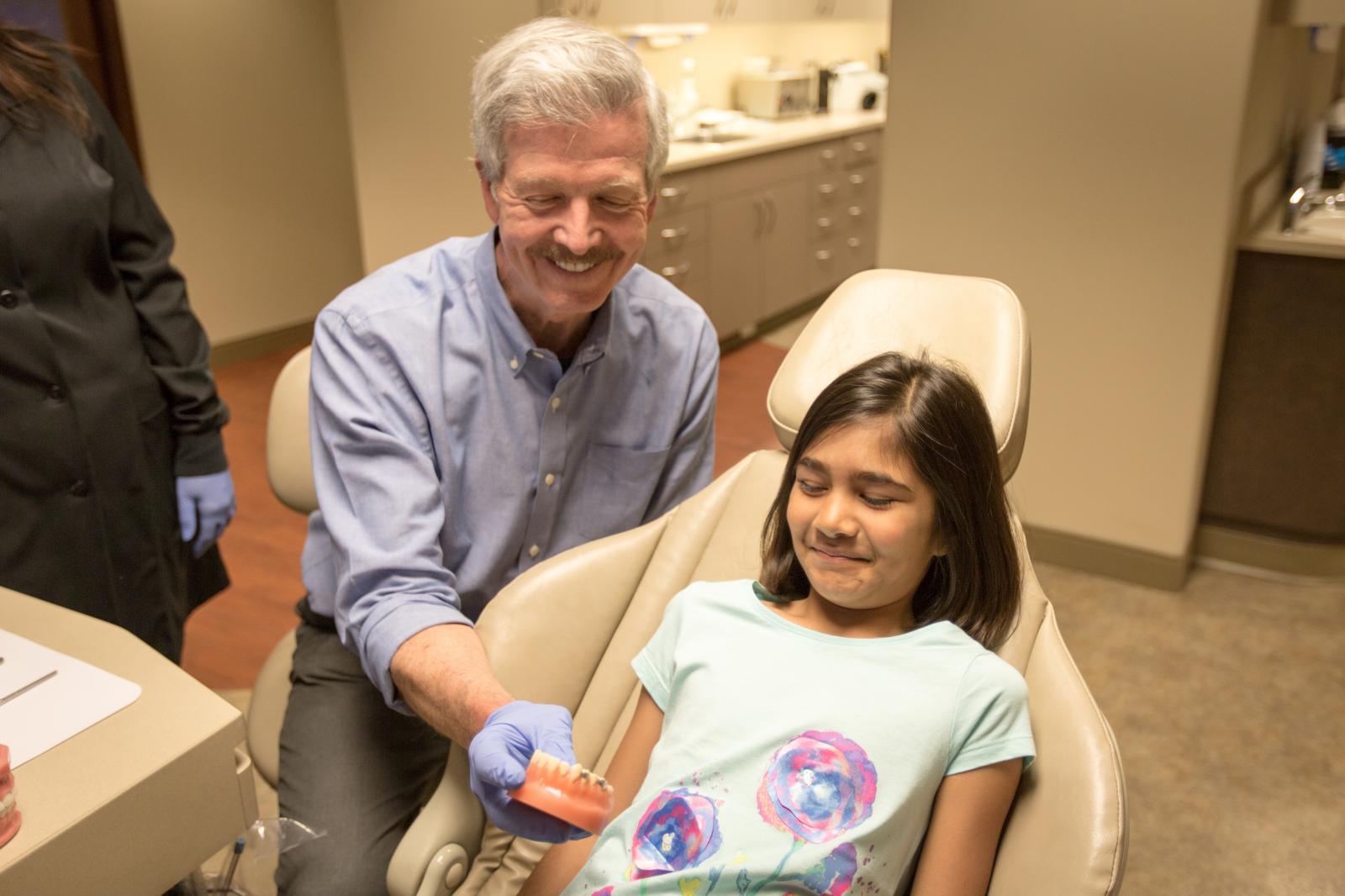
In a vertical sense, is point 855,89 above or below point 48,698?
above

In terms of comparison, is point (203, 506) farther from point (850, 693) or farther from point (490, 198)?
point (850, 693)

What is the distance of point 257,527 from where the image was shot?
10.7 ft

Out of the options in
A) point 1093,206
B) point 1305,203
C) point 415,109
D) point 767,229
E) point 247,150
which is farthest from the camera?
point 767,229

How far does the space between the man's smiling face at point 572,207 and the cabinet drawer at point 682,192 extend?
2.72 meters

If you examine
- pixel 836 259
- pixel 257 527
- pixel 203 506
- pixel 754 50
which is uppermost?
pixel 754 50

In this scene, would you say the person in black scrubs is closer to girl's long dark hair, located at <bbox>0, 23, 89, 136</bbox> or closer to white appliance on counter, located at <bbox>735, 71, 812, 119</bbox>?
girl's long dark hair, located at <bbox>0, 23, 89, 136</bbox>

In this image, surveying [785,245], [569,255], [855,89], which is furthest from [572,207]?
[855,89]

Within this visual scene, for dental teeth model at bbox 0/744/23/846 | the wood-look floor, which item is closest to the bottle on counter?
the wood-look floor

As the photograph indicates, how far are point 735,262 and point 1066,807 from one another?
149 inches

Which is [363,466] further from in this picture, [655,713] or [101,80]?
[101,80]

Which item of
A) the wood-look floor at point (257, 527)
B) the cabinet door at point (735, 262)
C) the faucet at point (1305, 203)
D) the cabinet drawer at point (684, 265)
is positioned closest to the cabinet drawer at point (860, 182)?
the cabinet door at point (735, 262)

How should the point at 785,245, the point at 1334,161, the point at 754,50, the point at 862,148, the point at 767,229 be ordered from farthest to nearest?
the point at 754,50 < the point at 862,148 < the point at 785,245 < the point at 767,229 < the point at 1334,161

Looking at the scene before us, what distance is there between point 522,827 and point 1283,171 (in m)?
3.18

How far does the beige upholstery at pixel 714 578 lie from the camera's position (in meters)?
1.13
